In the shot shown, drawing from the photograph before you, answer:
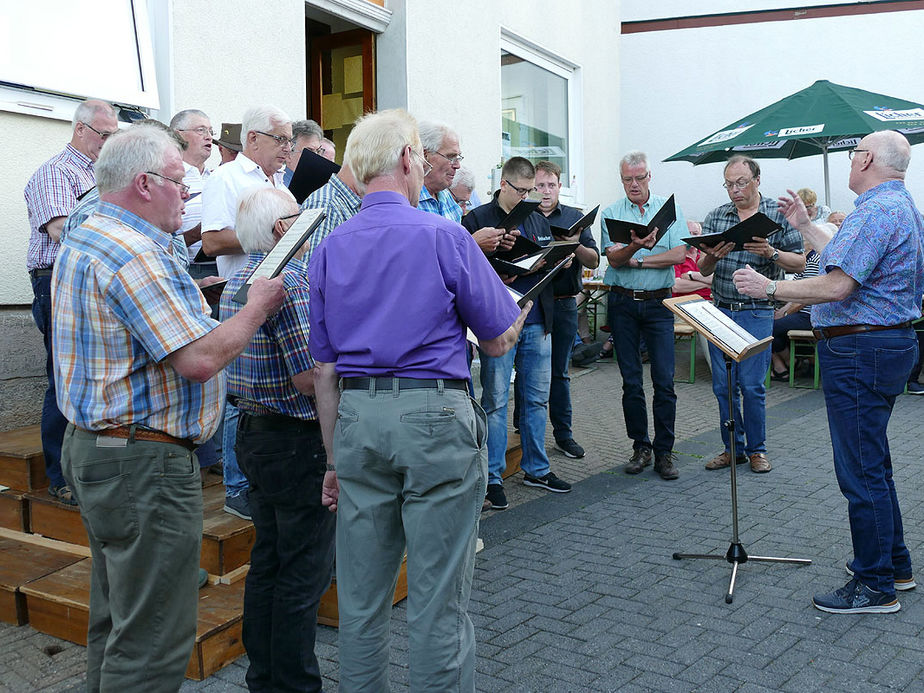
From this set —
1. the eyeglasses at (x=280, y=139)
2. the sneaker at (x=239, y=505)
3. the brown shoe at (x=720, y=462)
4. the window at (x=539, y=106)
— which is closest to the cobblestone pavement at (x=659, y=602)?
the brown shoe at (x=720, y=462)

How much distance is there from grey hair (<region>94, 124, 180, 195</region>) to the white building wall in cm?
1188

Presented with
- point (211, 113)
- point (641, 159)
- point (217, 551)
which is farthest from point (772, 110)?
point (217, 551)

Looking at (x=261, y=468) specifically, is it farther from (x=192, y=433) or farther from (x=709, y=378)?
(x=709, y=378)

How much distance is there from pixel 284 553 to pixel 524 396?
3.17 m

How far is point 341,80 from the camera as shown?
→ 358 inches

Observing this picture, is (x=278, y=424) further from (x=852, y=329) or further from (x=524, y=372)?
(x=524, y=372)

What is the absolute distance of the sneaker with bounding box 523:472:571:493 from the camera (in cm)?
607

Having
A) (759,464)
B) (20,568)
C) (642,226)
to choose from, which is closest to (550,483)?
(759,464)

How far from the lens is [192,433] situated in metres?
2.69

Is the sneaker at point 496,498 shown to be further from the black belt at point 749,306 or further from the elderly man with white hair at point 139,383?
the elderly man with white hair at point 139,383

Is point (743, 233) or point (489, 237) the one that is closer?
point (489, 237)

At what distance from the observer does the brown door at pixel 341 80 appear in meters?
8.76

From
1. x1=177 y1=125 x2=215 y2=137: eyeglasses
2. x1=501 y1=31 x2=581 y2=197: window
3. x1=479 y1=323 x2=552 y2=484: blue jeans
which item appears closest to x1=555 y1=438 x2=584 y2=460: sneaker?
x1=479 y1=323 x2=552 y2=484: blue jeans

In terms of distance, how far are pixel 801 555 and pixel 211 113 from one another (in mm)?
4848
